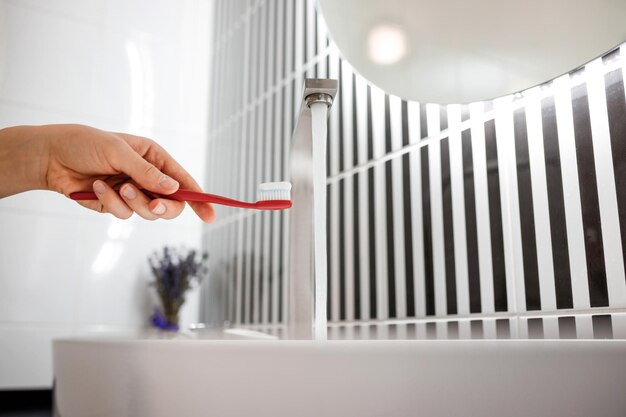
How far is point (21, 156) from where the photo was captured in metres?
0.62

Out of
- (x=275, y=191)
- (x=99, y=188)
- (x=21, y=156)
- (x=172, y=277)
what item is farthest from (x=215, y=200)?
(x=172, y=277)

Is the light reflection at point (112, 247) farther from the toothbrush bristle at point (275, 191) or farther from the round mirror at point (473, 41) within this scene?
the toothbrush bristle at point (275, 191)

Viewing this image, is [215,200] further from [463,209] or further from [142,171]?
[463,209]

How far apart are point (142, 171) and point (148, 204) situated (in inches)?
1.7

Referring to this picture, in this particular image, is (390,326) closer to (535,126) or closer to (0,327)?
(535,126)

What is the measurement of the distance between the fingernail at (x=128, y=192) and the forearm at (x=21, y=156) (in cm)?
13

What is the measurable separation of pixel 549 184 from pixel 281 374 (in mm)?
395

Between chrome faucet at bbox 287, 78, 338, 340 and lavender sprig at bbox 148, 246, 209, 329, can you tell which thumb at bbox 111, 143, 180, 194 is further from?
lavender sprig at bbox 148, 246, 209, 329

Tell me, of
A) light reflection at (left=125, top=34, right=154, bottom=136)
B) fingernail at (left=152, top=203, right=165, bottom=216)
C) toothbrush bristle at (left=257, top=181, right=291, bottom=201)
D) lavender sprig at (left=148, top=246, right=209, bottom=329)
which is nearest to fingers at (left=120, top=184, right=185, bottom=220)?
fingernail at (left=152, top=203, right=165, bottom=216)

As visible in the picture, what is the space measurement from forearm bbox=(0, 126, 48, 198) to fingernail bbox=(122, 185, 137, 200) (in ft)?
0.43

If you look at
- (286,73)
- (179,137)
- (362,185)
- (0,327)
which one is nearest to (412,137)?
(362,185)

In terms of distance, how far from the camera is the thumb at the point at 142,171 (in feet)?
1.73

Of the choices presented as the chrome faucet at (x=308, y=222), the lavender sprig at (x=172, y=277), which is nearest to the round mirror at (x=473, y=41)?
the chrome faucet at (x=308, y=222)

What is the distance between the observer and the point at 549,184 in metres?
0.59
